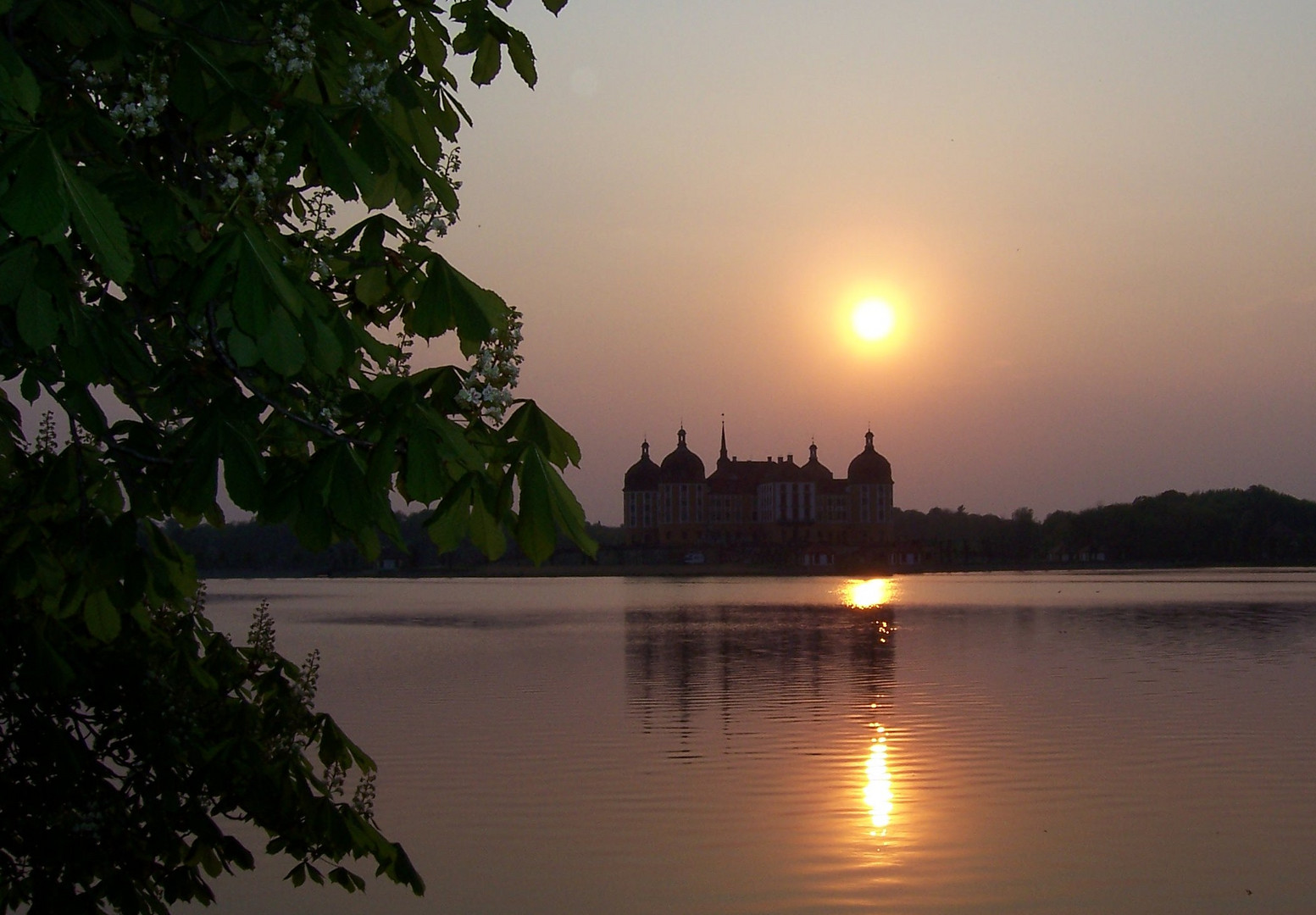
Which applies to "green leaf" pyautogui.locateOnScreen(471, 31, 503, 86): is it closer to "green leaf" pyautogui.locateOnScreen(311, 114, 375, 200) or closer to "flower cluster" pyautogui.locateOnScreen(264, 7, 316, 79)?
"flower cluster" pyautogui.locateOnScreen(264, 7, 316, 79)

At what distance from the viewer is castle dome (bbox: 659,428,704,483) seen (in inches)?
6644

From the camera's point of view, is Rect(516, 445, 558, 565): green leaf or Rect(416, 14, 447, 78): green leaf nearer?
Rect(516, 445, 558, 565): green leaf

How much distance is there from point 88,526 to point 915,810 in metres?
12.8

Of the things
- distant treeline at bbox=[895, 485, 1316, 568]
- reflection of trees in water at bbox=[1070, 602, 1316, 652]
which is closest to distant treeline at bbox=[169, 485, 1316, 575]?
distant treeline at bbox=[895, 485, 1316, 568]

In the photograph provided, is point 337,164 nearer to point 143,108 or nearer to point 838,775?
point 143,108

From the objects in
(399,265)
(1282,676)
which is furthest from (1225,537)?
(399,265)

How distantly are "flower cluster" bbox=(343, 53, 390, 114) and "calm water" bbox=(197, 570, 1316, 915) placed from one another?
31.4 ft

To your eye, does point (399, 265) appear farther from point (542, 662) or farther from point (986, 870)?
point (542, 662)

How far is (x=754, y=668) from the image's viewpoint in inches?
1318

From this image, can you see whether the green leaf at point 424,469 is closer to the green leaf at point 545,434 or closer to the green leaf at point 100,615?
the green leaf at point 545,434

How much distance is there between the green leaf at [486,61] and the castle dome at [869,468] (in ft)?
559

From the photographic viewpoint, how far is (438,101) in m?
4.09

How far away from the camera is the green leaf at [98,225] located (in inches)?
107

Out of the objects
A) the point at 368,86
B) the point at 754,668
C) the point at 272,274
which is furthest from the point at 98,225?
the point at 754,668
